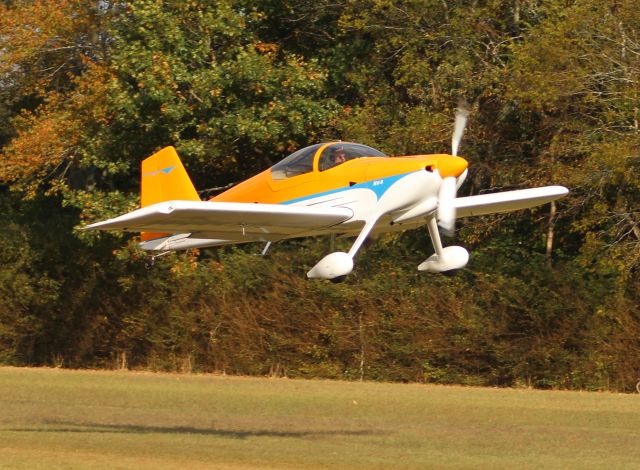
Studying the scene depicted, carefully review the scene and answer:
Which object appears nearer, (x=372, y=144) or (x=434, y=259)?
(x=434, y=259)

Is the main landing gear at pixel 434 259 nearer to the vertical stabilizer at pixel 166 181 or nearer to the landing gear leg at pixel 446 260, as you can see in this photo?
the landing gear leg at pixel 446 260

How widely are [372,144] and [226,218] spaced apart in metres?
9.98

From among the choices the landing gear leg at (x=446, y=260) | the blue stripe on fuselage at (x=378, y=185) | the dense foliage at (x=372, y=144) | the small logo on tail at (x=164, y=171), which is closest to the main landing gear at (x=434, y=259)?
the landing gear leg at (x=446, y=260)

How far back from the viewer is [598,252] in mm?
20641

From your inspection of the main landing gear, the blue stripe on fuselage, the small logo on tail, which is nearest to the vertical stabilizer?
the small logo on tail

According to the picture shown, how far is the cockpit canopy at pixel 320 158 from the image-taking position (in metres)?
13.5

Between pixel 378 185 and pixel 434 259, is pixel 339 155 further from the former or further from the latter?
pixel 434 259

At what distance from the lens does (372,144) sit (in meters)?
22.4

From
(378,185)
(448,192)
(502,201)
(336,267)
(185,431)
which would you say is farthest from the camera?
(185,431)

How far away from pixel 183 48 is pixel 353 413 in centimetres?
965

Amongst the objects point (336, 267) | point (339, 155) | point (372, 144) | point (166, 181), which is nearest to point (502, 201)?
point (339, 155)

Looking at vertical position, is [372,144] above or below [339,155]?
below

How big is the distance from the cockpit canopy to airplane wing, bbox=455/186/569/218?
1233 mm

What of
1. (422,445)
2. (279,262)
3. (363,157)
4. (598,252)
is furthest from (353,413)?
(279,262)
